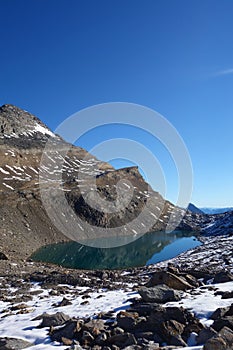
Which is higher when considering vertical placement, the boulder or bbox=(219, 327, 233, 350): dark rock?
bbox=(219, 327, 233, 350): dark rock

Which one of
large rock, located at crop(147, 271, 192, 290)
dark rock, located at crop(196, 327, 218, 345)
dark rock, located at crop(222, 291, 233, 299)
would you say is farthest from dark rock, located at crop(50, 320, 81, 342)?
dark rock, located at crop(222, 291, 233, 299)

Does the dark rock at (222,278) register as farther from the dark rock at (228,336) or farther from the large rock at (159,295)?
the dark rock at (228,336)

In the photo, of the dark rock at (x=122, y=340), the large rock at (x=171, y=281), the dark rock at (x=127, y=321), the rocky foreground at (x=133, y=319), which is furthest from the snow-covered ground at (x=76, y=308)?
the dark rock at (x=127, y=321)

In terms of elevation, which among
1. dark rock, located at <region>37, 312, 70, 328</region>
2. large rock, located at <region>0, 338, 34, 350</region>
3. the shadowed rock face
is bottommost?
large rock, located at <region>0, 338, 34, 350</region>

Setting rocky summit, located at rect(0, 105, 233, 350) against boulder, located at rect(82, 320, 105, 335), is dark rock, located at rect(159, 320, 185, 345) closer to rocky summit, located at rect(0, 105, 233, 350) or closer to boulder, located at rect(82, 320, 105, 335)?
rocky summit, located at rect(0, 105, 233, 350)

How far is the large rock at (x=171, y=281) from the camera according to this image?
20.5 metres

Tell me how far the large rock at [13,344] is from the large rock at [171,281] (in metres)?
9.86

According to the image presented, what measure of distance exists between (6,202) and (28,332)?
86.9 metres

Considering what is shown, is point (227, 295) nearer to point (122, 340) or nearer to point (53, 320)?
point (122, 340)

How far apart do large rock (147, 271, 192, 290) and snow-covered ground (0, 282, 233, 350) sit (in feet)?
3.15

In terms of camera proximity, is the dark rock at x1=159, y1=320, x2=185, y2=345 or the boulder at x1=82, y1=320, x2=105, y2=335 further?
the boulder at x1=82, y1=320, x2=105, y2=335

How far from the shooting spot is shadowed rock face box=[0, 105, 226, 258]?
9006 cm

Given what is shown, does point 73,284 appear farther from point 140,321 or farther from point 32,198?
point 32,198

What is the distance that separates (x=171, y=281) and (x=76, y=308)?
6.42m
